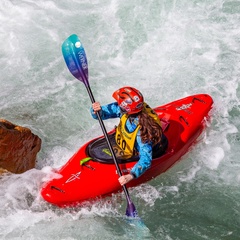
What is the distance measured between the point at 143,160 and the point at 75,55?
1483 millimetres

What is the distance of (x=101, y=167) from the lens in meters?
4.98

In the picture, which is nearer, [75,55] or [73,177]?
[73,177]

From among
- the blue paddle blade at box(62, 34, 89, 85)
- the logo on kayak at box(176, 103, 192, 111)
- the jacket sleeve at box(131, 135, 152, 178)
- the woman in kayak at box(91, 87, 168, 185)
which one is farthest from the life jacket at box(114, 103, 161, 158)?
the logo on kayak at box(176, 103, 192, 111)

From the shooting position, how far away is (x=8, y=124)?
530 cm

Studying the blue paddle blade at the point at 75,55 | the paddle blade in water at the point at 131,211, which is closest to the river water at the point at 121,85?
the paddle blade in water at the point at 131,211

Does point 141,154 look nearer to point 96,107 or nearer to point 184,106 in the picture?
point 96,107

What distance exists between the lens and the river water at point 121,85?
189 inches

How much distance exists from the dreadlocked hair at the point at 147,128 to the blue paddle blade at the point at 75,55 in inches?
39.4

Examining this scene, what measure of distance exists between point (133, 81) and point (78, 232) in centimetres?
314

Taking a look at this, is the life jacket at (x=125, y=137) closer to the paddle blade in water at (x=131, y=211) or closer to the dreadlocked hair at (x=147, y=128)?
the dreadlocked hair at (x=147, y=128)

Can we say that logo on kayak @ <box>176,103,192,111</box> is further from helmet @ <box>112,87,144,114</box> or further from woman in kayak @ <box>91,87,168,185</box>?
helmet @ <box>112,87,144,114</box>

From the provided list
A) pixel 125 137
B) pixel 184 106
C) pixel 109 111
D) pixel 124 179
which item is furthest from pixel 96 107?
pixel 184 106

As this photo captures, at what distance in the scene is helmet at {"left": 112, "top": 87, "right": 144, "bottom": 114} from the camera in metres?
4.63

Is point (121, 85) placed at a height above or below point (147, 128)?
below
